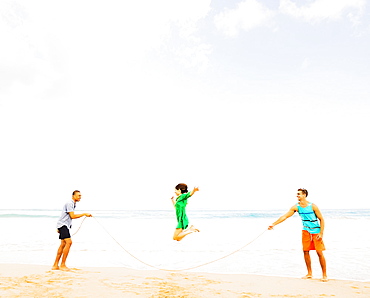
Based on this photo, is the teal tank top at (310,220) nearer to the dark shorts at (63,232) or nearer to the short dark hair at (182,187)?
the short dark hair at (182,187)

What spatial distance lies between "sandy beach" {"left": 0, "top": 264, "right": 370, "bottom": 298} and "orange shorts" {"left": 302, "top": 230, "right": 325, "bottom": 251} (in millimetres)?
713

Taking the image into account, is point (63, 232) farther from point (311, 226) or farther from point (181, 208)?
point (311, 226)

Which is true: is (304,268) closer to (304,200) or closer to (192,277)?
(304,200)

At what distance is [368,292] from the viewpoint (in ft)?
20.3

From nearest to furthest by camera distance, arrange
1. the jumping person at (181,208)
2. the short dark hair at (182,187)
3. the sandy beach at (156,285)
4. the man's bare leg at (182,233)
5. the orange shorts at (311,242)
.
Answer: the sandy beach at (156,285)
the orange shorts at (311,242)
the man's bare leg at (182,233)
the jumping person at (181,208)
the short dark hair at (182,187)

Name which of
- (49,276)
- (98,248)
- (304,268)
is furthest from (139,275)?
(98,248)

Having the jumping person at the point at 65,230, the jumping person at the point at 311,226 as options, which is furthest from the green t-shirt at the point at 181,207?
the jumping person at the point at 311,226

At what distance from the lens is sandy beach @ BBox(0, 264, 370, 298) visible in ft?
19.6

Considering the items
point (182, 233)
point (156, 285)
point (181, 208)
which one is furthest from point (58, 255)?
point (181, 208)

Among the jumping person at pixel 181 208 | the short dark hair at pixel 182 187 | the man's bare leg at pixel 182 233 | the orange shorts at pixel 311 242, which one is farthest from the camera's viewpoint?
the short dark hair at pixel 182 187

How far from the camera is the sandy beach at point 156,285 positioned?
19.6ft

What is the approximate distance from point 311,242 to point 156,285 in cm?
346

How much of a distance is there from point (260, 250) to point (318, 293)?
22.4 ft

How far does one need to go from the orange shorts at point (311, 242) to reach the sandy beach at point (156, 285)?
71 cm
